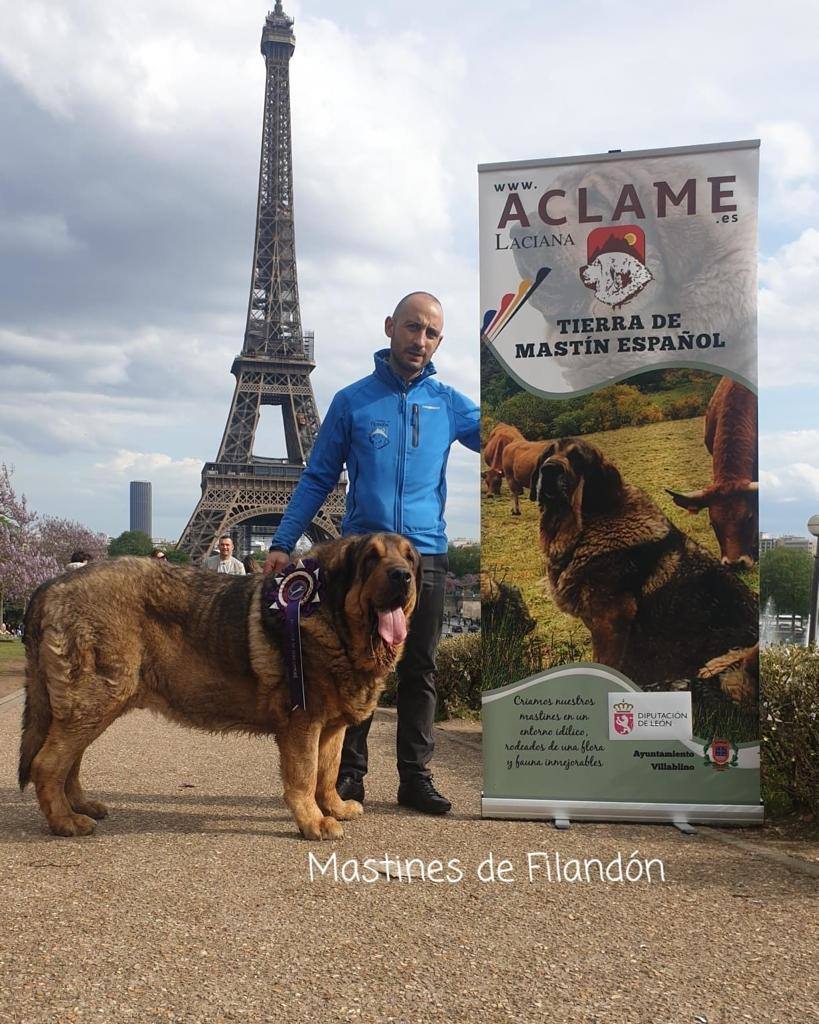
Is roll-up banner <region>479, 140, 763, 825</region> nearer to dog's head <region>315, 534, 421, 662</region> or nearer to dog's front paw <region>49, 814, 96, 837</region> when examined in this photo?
dog's head <region>315, 534, 421, 662</region>

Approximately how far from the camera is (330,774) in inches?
202

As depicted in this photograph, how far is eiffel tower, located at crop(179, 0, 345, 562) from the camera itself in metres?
52.2

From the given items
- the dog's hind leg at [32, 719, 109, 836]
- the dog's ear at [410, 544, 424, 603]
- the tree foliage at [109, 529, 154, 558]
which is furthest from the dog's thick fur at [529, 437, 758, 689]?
the tree foliage at [109, 529, 154, 558]

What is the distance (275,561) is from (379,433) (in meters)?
0.99

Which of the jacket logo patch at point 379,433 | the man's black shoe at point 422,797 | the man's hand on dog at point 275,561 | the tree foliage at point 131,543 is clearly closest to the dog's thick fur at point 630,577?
the jacket logo patch at point 379,433

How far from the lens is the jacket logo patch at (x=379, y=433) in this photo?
18.1ft

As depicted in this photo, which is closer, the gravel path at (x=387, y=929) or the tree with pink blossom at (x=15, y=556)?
the gravel path at (x=387, y=929)

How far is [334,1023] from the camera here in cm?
261

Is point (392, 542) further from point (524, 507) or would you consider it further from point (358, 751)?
point (358, 751)

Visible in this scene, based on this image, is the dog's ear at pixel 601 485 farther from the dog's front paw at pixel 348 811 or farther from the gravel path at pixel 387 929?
A: the dog's front paw at pixel 348 811

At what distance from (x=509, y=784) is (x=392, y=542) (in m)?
1.67

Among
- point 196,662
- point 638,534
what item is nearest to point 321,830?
point 196,662

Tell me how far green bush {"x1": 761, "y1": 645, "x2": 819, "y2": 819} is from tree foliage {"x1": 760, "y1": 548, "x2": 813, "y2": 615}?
45159 mm

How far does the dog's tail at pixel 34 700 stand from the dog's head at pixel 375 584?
1.52 metres
